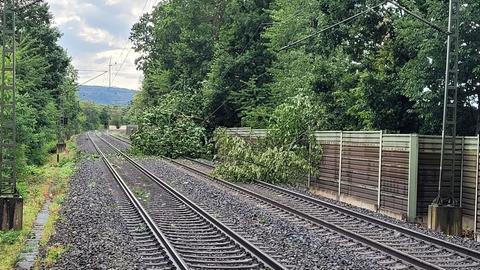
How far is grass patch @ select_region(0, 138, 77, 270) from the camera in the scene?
10641 mm

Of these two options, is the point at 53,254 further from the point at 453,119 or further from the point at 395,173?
the point at 453,119

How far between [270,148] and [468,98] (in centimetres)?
858

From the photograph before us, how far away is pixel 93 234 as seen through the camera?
1194cm

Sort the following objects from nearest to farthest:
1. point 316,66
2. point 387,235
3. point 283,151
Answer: point 387,235 < point 283,151 < point 316,66

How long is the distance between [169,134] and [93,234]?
1149 inches

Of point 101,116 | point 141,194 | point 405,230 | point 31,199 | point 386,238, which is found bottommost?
point 31,199

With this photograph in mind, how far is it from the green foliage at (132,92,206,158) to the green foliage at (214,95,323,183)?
14824 millimetres

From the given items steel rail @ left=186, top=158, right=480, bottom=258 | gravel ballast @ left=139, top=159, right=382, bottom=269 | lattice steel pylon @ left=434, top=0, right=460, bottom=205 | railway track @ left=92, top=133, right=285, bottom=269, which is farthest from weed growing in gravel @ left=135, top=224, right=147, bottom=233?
lattice steel pylon @ left=434, top=0, right=460, bottom=205

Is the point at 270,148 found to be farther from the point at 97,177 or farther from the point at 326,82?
the point at 97,177

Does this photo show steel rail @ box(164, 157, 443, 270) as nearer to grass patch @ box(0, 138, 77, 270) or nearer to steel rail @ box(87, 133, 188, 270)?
steel rail @ box(87, 133, 188, 270)

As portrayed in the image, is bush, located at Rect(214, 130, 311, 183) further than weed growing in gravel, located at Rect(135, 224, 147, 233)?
Yes

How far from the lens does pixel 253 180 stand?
2456 cm

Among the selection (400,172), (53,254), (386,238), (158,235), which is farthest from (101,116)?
(53,254)

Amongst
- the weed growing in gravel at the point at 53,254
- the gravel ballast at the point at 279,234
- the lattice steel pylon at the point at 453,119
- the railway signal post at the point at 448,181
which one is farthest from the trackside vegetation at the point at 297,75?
the weed growing in gravel at the point at 53,254
